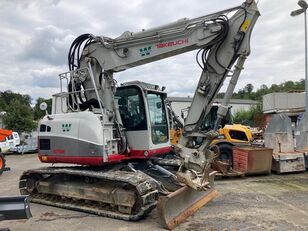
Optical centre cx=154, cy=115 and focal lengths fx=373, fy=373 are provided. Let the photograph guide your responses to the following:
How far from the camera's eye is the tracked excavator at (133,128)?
7.18 meters

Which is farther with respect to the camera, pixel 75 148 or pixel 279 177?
pixel 279 177

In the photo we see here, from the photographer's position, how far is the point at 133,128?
8297 millimetres

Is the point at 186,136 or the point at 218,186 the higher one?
the point at 186,136

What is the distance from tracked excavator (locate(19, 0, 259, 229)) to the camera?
718cm

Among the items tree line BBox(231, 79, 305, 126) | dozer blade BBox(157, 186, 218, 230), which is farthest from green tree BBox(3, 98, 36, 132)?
dozer blade BBox(157, 186, 218, 230)

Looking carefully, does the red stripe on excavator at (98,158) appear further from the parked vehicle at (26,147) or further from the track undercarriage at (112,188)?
the parked vehicle at (26,147)

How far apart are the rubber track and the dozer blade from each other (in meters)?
0.46

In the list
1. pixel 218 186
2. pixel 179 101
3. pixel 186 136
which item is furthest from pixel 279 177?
pixel 179 101

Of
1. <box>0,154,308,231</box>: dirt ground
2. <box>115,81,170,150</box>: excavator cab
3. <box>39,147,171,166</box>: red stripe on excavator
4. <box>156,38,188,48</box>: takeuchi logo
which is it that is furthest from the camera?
<box>115,81,170,150</box>: excavator cab

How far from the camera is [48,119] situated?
28.6 ft

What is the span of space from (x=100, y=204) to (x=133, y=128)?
1.78 m

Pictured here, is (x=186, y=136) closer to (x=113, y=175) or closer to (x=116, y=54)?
(x=113, y=175)

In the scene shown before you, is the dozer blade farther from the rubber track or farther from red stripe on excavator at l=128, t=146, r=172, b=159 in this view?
red stripe on excavator at l=128, t=146, r=172, b=159

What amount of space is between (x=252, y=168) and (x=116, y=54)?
6329mm
